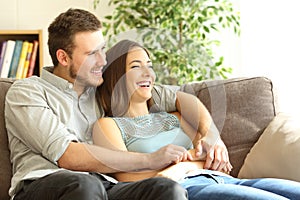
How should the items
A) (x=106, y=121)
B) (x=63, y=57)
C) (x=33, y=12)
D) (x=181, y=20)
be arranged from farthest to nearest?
(x=33, y=12)
(x=181, y=20)
(x=63, y=57)
(x=106, y=121)

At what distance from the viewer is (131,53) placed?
7.06 ft

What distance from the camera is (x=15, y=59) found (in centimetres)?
366

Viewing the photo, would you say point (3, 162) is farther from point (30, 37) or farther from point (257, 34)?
point (257, 34)

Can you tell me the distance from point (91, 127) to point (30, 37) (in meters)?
1.72

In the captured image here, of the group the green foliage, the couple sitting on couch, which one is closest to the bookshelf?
the green foliage

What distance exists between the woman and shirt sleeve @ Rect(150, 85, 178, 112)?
0.08 feet

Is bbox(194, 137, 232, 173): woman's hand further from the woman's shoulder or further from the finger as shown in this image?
the woman's shoulder

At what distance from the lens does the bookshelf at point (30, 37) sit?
3701mm

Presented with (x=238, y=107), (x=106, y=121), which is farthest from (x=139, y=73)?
(x=238, y=107)

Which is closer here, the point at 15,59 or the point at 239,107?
the point at 239,107

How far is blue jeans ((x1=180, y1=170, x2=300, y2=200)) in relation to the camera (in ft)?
6.12

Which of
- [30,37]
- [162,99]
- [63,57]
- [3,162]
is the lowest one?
[3,162]

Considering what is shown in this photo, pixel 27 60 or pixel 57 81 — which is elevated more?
pixel 57 81

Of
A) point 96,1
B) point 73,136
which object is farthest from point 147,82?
point 96,1
